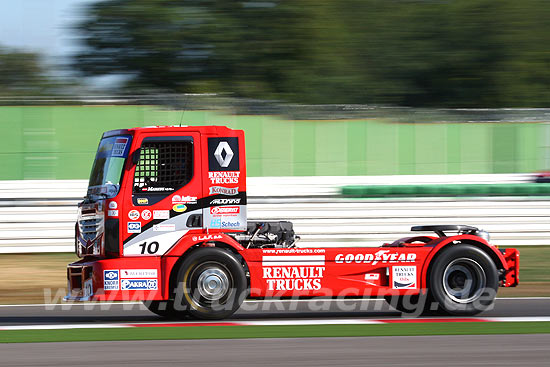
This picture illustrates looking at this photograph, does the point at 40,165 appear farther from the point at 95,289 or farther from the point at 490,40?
the point at 490,40

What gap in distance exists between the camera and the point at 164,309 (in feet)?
36.2

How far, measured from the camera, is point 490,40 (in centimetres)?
3089

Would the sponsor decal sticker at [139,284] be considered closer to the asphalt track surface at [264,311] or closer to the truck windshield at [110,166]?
the asphalt track surface at [264,311]

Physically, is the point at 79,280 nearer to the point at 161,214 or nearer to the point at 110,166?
the point at 161,214

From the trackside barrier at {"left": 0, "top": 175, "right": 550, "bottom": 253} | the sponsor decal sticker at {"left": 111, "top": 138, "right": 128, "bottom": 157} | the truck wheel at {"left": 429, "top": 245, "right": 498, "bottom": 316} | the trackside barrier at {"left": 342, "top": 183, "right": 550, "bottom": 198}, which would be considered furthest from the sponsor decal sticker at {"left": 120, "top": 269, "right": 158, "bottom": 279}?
the trackside barrier at {"left": 342, "top": 183, "right": 550, "bottom": 198}

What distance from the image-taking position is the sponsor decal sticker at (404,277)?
10664 millimetres

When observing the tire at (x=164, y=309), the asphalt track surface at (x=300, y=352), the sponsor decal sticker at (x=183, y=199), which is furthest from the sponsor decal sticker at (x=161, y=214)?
the asphalt track surface at (x=300, y=352)

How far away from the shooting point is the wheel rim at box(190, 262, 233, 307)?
10289mm

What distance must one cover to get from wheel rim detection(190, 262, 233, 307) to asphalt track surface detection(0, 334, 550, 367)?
160 cm

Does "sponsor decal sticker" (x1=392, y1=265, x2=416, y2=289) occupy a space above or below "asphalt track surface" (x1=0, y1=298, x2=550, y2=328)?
above

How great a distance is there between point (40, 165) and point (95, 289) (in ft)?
25.6

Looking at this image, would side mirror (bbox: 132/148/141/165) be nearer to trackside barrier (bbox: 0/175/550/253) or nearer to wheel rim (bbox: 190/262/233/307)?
wheel rim (bbox: 190/262/233/307)

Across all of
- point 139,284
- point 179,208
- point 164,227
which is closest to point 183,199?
point 179,208

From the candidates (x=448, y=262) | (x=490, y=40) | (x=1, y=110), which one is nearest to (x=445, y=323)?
(x=448, y=262)
